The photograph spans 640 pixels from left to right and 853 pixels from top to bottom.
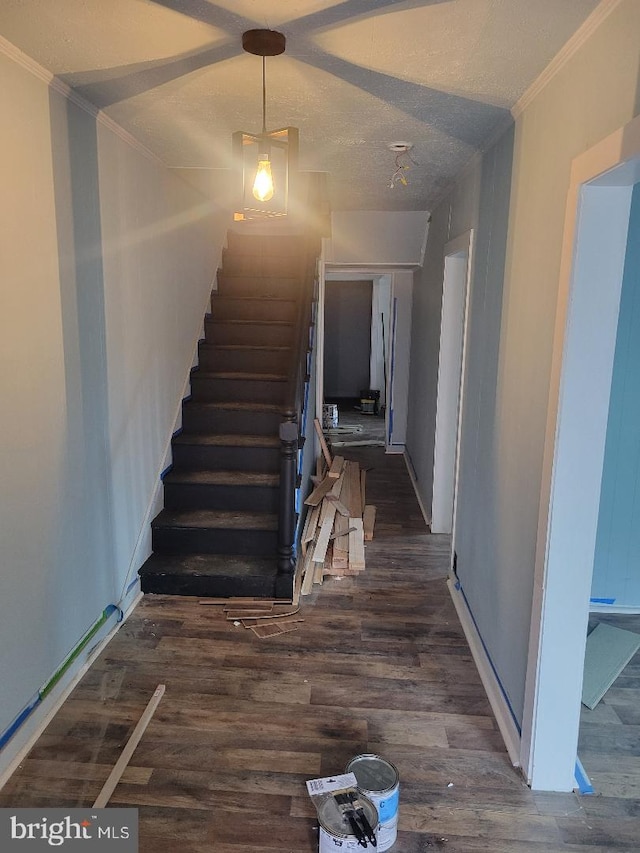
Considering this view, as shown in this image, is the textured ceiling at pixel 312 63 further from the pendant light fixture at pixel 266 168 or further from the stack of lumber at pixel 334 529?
the stack of lumber at pixel 334 529

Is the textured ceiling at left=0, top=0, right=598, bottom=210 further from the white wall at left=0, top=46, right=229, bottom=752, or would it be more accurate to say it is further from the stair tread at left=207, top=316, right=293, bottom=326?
the stair tread at left=207, top=316, right=293, bottom=326

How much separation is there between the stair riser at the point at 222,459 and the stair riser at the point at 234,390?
0.54 m

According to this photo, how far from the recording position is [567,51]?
1.89m

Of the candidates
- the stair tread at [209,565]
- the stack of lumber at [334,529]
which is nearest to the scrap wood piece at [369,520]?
the stack of lumber at [334,529]

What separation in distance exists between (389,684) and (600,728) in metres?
0.87

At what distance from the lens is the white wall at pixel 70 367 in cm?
217

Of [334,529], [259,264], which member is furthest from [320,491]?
[259,264]

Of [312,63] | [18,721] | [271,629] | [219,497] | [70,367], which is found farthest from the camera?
[219,497]

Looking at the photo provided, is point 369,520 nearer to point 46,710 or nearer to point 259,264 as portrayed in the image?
point 259,264

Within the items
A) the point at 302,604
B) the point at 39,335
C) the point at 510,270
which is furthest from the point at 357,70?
the point at 302,604

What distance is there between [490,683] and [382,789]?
3.14ft

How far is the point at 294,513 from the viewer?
3.51m

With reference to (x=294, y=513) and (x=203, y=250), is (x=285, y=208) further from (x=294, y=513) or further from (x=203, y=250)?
(x=203, y=250)

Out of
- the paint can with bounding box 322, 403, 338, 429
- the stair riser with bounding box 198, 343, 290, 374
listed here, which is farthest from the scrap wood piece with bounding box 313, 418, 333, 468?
the paint can with bounding box 322, 403, 338, 429
